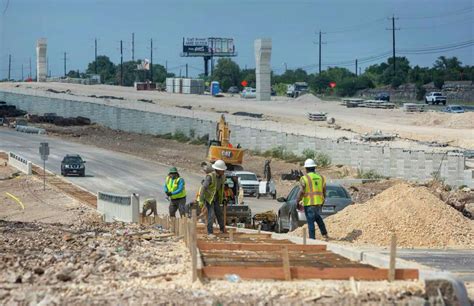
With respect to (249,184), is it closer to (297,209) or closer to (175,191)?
(175,191)

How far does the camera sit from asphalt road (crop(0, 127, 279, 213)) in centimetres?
5203

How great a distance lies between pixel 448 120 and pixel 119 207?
Result: 47.8 m

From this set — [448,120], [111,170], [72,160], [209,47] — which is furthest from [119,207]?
[209,47]

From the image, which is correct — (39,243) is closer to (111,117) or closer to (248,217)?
(248,217)

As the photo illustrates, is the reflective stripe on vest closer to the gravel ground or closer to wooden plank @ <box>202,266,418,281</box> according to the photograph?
wooden plank @ <box>202,266,418,281</box>

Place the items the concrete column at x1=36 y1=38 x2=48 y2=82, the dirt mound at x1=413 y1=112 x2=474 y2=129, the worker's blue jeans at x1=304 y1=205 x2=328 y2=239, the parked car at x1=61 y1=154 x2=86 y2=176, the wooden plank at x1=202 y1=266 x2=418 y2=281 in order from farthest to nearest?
the concrete column at x1=36 y1=38 x2=48 y2=82 < the dirt mound at x1=413 y1=112 x2=474 y2=129 < the parked car at x1=61 y1=154 x2=86 y2=176 < the worker's blue jeans at x1=304 y1=205 x2=328 y2=239 < the wooden plank at x1=202 y1=266 x2=418 y2=281

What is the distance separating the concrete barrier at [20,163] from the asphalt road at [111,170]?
1705 millimetres

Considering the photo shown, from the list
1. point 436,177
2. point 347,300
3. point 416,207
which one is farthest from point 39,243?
point 436,177

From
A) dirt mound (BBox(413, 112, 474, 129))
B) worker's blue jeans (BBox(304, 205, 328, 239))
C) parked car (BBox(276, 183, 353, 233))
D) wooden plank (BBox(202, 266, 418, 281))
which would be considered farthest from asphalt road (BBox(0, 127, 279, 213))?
wooden plank (BBox(202, 266, 418, 281))

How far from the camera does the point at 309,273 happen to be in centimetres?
1389

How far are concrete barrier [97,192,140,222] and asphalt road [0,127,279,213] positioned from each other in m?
2.91

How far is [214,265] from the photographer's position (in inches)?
576

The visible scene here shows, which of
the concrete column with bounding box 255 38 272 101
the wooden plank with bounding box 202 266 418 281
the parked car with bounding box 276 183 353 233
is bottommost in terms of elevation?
the parked car with bounding box 276 183 353 233

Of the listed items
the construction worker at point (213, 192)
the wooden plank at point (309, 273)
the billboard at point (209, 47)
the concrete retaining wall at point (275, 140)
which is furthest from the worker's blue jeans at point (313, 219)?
the billboard at point (209, 47)
